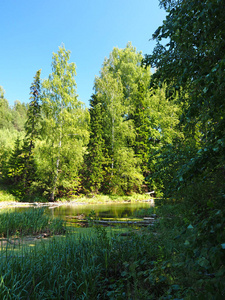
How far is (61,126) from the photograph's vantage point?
59.0 ft

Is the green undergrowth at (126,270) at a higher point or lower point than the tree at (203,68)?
lower

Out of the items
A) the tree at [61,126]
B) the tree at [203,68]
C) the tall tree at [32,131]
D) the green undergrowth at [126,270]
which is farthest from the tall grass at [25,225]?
the tall tree at [32,131]

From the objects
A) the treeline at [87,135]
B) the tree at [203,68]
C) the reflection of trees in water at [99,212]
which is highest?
the treeline at [87,135]

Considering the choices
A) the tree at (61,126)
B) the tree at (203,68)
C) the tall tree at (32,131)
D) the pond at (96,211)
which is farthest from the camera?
the tall tree at (32,131)

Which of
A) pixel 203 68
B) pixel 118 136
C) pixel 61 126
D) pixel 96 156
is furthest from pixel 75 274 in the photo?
pixel 118 136

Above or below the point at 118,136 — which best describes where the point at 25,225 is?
below

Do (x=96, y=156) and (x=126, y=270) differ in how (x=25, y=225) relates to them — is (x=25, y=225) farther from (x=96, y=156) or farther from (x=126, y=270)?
(x=96, y=156)

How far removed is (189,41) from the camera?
91.9 inches

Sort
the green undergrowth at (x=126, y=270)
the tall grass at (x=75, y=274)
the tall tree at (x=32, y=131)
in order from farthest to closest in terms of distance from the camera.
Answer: the tall tree at (x=32, y=131), the tall grass at (x=75, y=274), the green undergrowth at (x=126, y=270)

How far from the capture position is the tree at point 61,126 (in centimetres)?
1747

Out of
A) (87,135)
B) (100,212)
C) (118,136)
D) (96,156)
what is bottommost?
(100,212)

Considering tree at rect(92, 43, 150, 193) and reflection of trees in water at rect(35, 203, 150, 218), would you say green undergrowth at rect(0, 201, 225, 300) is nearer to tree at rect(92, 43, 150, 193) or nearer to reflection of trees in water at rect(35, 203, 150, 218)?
reflection of trees in water at rect(35, 203, 150, 218)

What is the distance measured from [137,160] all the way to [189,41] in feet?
62.7

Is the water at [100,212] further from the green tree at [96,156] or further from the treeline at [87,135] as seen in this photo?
the green tree at [96,156]
